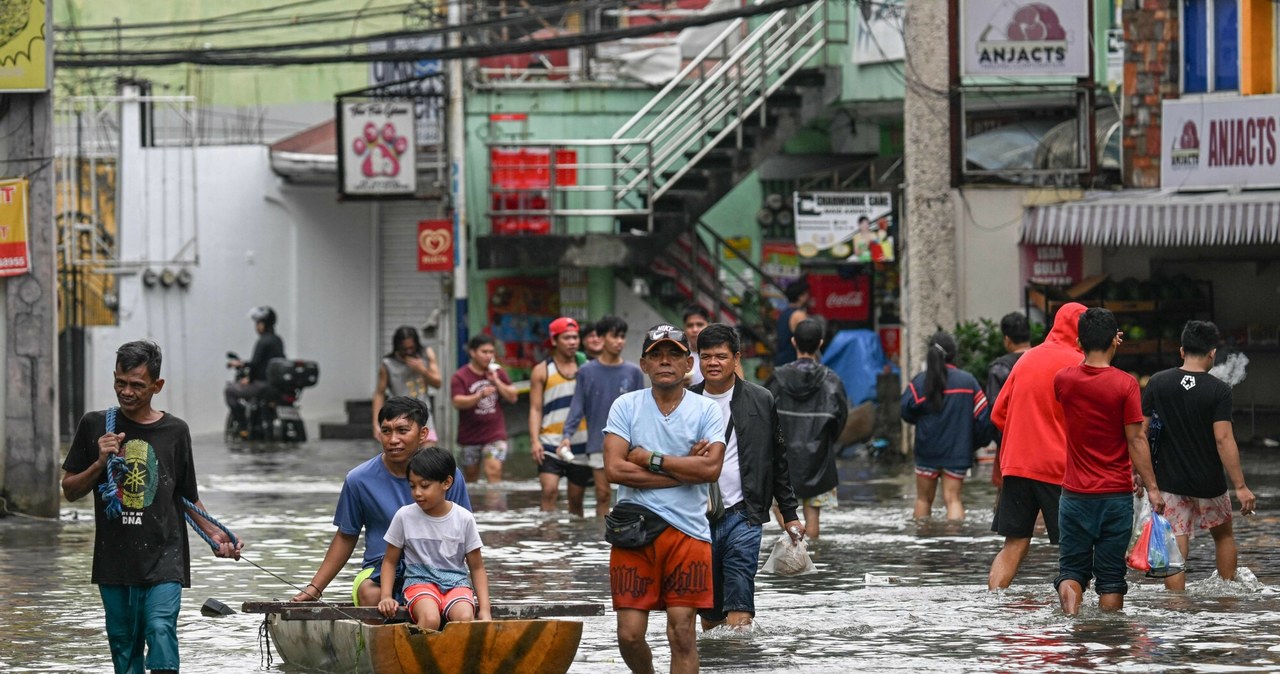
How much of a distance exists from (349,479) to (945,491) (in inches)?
321

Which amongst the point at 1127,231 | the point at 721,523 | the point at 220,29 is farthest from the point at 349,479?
the point at 220,29

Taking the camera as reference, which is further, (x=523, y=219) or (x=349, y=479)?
(x=523, y=219)

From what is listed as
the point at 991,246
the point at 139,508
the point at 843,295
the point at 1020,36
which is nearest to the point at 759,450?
the point at 139,508

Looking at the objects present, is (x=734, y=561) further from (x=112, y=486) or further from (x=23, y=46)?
(x=23, y=46)

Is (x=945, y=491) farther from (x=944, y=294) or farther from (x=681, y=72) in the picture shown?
(x=681, y=72)

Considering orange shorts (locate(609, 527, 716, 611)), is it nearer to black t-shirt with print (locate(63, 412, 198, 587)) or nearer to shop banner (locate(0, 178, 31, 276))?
black t-shirt with print (locate(63, 412, 198, 587))

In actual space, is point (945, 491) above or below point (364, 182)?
below

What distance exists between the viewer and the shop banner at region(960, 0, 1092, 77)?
69.3 feet

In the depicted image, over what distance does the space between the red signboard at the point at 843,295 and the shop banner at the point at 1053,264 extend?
5.21 meters

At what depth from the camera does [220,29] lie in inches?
1369

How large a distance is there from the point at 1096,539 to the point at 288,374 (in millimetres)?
18449

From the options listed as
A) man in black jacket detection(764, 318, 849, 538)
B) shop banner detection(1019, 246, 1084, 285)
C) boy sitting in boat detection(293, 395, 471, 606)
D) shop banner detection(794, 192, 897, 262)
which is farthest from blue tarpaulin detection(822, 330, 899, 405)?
boy sitting in boat detection(293, 395, 471, 606)

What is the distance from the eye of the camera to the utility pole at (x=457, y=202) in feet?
87.3

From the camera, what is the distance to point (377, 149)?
1053 inches
